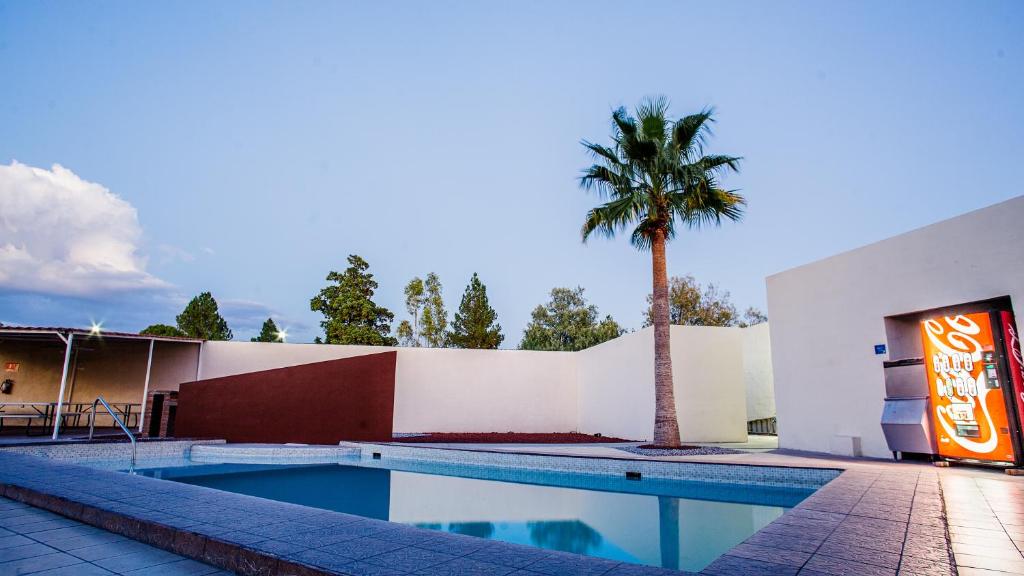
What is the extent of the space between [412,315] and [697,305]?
15771 millimetres

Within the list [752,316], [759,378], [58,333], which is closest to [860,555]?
[759,378]

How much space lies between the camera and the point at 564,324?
33031mm

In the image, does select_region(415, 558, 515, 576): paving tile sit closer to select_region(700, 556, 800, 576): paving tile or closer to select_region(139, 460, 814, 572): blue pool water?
→ select_region(700, 556, 800, 576): paving tile

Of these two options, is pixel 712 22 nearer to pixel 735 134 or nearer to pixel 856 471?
pixel 735 134

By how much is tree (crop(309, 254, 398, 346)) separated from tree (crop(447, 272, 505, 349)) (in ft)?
11.6

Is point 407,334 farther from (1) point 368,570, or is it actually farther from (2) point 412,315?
(1) point 368,570

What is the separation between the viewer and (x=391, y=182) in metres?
20.7

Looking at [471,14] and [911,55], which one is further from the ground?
[471,14]

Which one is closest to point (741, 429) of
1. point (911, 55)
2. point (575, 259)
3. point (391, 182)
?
point (911, 55)

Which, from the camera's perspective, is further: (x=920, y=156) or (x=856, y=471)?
(x=920, y=156)

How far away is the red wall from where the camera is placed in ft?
38.7

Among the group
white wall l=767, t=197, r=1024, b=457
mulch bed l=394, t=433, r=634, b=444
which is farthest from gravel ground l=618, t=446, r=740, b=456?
mulch bed l=394, t=433, r=634, b=444

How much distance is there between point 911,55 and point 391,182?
1630 cm

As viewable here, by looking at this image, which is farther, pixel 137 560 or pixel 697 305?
pixel 697 305
